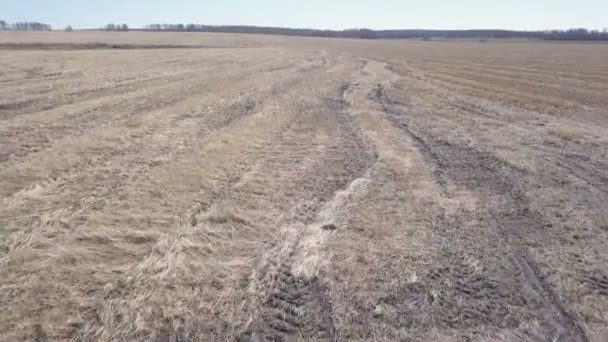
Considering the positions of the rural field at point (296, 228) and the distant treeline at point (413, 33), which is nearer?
the rural field at point (296, 228)

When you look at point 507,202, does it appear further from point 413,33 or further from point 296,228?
point 413,33

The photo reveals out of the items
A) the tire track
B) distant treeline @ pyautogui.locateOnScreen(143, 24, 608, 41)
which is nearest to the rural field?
the tire track

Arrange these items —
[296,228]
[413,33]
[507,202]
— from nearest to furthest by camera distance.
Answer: [296,228]
[507,202]
[413,33]

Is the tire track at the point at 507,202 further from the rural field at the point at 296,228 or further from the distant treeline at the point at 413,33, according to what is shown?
the distant treeline at the point at 413,33

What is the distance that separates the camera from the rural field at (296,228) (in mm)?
2895

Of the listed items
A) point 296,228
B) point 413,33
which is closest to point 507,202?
point 296,228

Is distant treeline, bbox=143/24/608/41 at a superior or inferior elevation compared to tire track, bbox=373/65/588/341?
superior

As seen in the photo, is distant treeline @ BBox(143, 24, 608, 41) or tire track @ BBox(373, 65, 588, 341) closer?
tire track @ BBox(373, 65, 588, 341)

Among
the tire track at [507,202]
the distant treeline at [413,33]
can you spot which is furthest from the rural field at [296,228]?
the distant treeline at [413,33]

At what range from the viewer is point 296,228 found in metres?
4.15

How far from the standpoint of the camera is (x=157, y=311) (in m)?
2.91

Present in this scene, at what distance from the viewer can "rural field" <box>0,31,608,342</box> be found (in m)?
2.89

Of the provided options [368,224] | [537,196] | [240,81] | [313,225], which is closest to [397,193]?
[368,224]

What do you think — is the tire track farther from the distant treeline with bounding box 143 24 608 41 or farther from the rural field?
the distant treeline with bounding box 143 24 608 41
